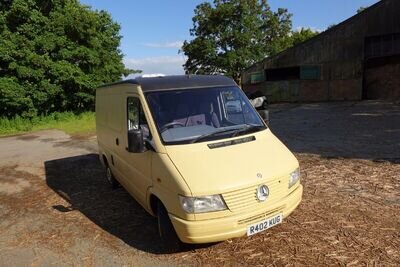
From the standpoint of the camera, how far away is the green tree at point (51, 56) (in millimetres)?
21469

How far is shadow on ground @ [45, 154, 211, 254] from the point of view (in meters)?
5.31

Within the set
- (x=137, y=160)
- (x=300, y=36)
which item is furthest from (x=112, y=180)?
(x=300, y=36)

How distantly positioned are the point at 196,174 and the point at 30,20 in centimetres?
2136

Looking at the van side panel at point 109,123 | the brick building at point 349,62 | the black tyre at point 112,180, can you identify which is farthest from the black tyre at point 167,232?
the brick building at point 349,62

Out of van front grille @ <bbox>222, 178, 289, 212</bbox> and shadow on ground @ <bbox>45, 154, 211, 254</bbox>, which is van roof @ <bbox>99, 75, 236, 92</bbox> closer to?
van front grille @ <bbox>222, 178, 289, 212</bbox>

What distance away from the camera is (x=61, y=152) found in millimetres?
13234

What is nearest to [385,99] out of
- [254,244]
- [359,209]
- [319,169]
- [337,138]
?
[337,138]

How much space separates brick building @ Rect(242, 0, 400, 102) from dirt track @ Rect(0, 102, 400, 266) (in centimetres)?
1668

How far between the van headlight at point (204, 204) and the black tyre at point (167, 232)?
2.22 feet

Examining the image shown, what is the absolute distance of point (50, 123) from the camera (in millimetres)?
22375

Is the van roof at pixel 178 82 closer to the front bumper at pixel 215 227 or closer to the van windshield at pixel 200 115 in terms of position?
the van windshield at pixel 200 115

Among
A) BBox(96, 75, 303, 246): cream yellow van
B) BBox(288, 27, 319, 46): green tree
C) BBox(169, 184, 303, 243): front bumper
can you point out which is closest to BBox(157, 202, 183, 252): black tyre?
BBox(96, 75, 303, 246): cream yellow van

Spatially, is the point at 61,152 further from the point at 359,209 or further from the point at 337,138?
the point at 359,209

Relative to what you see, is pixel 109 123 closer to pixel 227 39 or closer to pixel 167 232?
pixel 167 232
